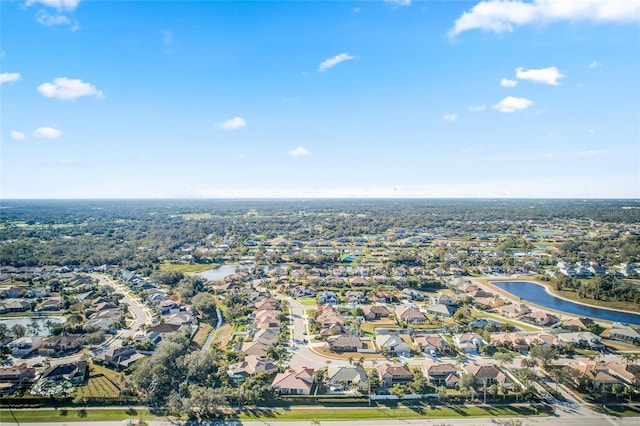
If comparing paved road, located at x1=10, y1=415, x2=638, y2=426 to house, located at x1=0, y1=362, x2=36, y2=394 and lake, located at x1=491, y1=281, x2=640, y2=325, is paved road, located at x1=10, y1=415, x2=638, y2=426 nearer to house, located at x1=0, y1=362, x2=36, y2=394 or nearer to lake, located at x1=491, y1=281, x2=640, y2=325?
house, located at x1=0, y1=362, x2=36, y2=394

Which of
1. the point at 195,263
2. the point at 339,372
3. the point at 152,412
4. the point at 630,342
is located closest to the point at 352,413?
the point at 339,372

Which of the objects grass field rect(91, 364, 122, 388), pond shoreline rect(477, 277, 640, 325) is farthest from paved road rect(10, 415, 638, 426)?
pond shoreline rect(477, 277, 640, 325)

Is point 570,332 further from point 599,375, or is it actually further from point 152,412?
point 152,412

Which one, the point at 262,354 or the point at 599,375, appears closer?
the point at 599,375

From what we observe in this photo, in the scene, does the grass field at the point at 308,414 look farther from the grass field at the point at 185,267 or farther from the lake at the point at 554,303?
the grass field at the point at 185,267

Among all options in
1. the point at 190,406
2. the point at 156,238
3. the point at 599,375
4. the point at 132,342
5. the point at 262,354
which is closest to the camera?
the point at 190,406

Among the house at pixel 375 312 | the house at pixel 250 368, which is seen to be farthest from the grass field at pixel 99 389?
the house at pixel 375 312

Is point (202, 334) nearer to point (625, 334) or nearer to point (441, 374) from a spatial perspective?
point (441, 374)

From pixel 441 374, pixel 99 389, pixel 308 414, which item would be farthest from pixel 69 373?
pixel 441 374
